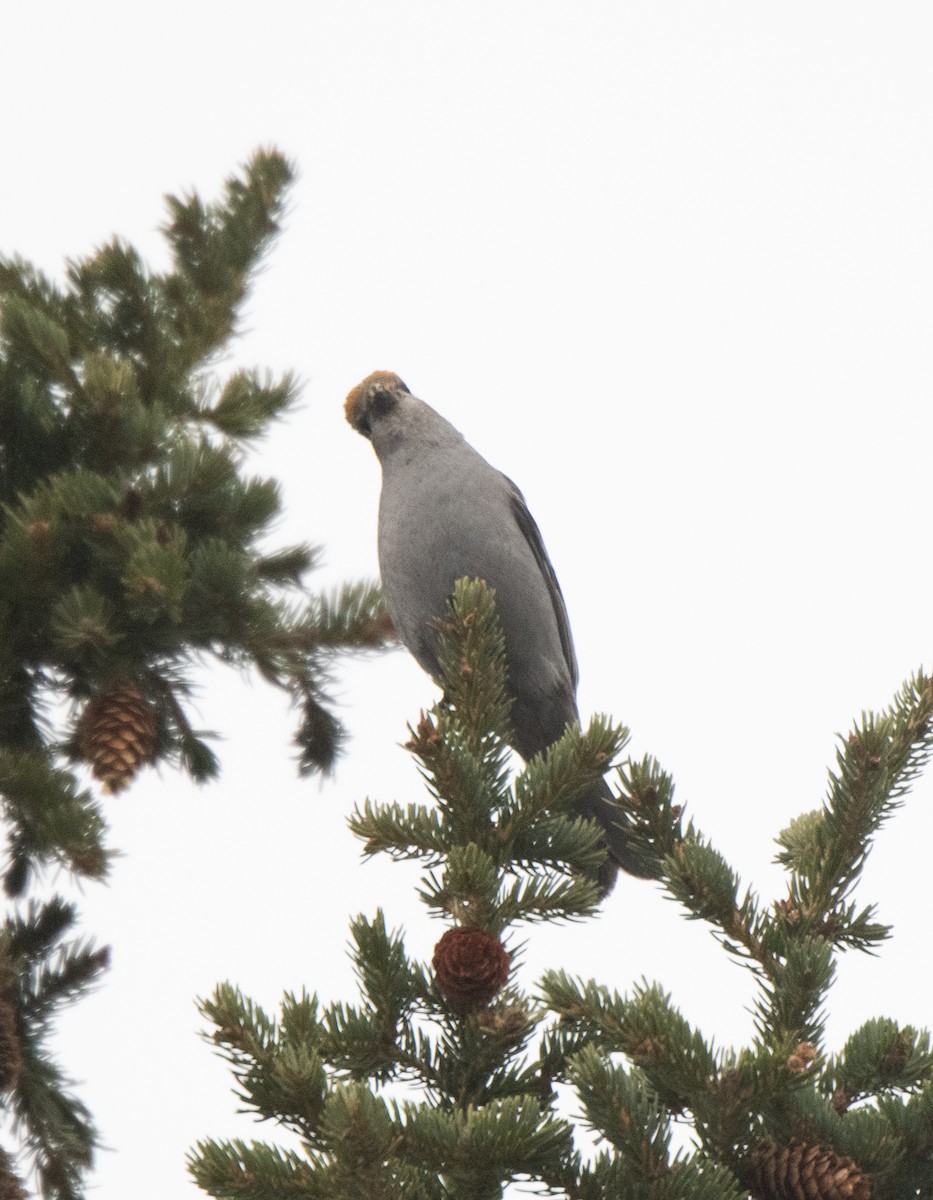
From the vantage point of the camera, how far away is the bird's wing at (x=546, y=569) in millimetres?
4836

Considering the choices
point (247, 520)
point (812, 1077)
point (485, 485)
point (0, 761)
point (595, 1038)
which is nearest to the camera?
point (812, 1077)

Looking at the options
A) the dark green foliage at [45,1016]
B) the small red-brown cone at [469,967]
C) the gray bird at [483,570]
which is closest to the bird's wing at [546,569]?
the gray bird at [483,570]

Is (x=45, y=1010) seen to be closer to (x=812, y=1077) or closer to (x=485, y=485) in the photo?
(x=812, y=1077)

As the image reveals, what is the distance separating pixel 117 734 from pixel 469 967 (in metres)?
1.25

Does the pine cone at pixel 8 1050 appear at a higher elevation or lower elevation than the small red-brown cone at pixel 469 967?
lower

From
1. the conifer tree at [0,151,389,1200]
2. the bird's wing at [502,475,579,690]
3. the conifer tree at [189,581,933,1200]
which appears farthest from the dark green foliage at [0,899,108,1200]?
the bird's wing at [502,475,579,690]

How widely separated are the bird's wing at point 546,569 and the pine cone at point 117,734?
207 centimetres

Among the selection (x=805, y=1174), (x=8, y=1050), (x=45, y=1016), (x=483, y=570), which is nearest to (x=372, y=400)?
(x=483, y=570)

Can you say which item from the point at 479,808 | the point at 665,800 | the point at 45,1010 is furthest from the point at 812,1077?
the point at 45,1010

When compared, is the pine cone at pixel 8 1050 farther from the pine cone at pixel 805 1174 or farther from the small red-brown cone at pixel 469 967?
the pine cone at pixel 805 1174

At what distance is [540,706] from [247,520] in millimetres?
1436

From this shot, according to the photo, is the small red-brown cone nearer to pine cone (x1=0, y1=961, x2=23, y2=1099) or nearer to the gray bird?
pine cone (x1=0, y1=961, x2=23, y2=1099)

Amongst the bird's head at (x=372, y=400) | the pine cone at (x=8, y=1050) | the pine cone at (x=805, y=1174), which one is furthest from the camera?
the bird's head at (x=372, y=400)

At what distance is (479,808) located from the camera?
2.31 m
